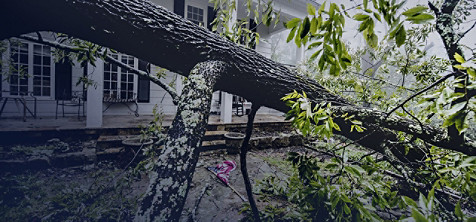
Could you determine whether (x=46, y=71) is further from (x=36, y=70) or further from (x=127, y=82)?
(x=127, y=82)

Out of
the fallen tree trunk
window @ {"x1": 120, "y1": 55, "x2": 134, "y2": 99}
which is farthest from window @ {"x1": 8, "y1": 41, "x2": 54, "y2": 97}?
the fallen tree trunk

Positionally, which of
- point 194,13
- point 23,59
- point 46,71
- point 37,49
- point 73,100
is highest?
point 194,13

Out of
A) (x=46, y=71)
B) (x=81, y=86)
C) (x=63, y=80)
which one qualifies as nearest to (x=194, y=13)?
(x=81, y=86)

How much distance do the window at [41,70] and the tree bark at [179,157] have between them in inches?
320

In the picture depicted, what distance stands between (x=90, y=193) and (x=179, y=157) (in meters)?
3.06

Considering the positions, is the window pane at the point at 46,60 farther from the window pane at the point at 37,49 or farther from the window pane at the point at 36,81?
the window pane at the point at 36,81

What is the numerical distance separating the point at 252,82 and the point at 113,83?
751 centimetres

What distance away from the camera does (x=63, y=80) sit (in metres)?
7.08

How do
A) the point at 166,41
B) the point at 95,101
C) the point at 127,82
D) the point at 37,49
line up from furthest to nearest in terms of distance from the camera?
the point at 127,82, the point at 37,49, the point at 95,101, the point at 166,41

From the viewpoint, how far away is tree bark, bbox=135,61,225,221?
3.41 feet

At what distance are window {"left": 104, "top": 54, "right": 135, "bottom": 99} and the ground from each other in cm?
322

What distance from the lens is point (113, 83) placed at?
783 centimetres


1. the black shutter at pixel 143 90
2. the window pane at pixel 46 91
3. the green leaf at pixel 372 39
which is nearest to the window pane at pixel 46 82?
the window pane at pixel 46 91

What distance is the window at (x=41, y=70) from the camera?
6.92 meters
